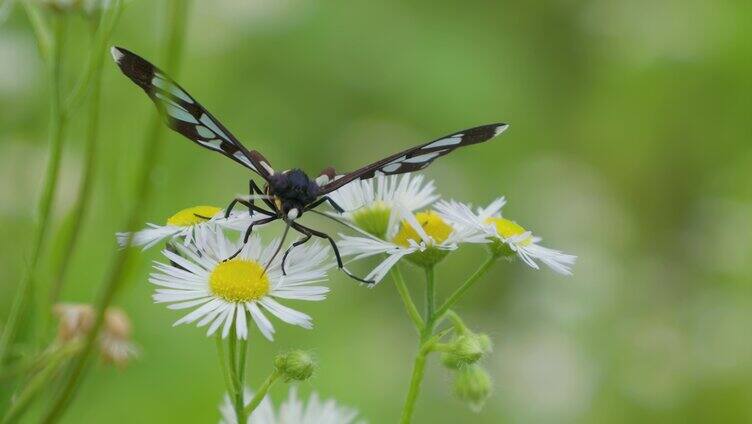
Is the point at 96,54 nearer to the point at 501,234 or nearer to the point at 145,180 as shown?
the point at 145,180

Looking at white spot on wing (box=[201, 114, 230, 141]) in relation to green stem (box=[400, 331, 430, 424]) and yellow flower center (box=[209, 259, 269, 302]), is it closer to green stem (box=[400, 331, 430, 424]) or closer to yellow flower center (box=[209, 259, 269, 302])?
yellow flower center (box=[209, 259, 269, 302])

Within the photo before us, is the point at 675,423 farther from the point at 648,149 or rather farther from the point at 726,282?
the point at 648,149

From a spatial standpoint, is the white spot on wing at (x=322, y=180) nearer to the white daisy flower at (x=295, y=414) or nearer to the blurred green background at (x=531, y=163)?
the white daisy flower at (x=295, y=414)

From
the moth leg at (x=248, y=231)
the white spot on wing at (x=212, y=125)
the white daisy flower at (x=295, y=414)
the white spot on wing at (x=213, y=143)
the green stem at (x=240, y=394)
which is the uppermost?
the white spot on wing at (x=212, y=125)

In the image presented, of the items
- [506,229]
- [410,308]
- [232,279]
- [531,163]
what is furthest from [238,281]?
[531,163]

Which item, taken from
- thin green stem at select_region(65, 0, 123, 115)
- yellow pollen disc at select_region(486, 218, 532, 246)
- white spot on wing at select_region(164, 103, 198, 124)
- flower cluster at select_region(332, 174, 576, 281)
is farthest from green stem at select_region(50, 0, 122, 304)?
yellow pollen disc at select_region(486, 218, 532, 246)

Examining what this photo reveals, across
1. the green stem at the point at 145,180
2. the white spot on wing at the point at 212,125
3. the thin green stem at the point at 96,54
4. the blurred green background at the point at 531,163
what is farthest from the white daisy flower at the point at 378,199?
the blurred green background at the point at 531,163
